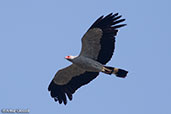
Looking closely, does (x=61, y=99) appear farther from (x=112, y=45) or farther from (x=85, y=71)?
(x=112, y=45)

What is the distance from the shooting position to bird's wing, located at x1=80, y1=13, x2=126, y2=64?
52.3 ft

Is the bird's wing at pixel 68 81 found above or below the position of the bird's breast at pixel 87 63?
below

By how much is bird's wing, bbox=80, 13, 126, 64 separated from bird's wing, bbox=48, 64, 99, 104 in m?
1.31

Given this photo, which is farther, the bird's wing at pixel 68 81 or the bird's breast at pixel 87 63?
the bird's wing at pixel 68 81

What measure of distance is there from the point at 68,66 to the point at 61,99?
68.8 inches

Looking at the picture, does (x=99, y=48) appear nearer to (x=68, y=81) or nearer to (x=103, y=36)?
(x=103, y=36)

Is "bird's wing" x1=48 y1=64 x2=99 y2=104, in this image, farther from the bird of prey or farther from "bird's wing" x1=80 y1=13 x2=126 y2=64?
"bird's wing" x1=80 y1=13 x2=126 y2=64

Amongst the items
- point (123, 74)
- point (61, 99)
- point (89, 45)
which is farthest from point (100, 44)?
point (61, 99)

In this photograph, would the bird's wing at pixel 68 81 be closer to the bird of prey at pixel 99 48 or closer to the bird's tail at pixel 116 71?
the bird of prey at pixel 99 48

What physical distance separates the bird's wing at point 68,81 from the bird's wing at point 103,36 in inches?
51.5

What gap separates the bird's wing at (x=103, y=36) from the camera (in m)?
16.0

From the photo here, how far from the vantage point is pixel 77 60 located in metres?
16.2

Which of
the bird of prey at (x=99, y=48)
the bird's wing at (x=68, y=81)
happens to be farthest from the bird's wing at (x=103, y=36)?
the bird's wing at (x=68, y=81)

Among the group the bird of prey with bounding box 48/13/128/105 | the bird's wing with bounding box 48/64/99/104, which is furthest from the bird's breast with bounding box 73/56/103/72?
the bird's wing with bounding box 48/64/99/104
